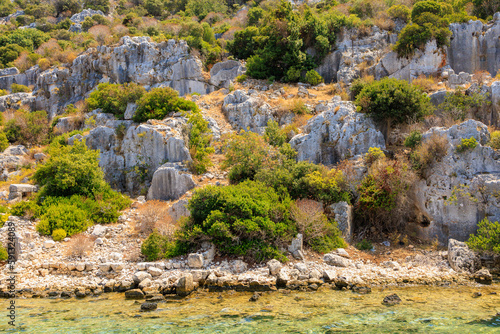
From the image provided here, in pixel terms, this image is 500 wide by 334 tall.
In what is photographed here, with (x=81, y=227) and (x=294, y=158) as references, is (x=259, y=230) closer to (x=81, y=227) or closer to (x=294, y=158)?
(x=294, y=158)

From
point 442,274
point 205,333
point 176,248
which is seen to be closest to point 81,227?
point 176,248

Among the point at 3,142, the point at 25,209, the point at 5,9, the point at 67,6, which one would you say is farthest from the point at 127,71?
the point at 5,9

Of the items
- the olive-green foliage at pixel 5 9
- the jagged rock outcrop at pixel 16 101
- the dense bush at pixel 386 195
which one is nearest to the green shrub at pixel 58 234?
the dense bush at pixel 386 195

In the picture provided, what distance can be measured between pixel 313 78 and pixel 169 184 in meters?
15.9

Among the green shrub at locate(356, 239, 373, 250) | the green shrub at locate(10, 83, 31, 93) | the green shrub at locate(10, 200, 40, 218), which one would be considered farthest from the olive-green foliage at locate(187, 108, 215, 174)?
the green shrub at locate(10, 83, 31, 93)

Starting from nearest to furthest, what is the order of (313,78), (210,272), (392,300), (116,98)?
(392,300)
(210,272)
(116,98)
(313,78)

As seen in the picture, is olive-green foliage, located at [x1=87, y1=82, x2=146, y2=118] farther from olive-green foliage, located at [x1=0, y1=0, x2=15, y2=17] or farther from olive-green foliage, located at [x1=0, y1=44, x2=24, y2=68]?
olive-green foliage, located at [x1=0, y1=0, x2=15, y2=17]

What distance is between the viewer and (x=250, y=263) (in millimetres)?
14797

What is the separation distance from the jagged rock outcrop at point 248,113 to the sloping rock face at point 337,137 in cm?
434

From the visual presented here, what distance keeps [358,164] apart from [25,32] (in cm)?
4769

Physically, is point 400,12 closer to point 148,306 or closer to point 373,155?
point 373,155

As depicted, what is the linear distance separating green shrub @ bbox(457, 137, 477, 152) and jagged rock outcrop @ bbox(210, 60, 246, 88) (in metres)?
20.0

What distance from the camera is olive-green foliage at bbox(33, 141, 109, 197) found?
19438mm

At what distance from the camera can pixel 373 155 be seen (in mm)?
18234
